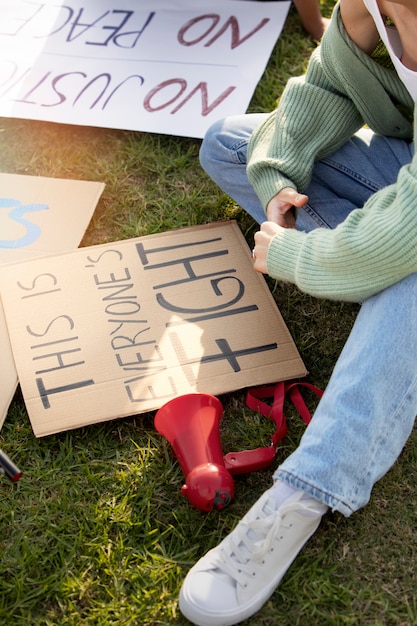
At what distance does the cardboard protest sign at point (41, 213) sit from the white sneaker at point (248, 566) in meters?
0.66

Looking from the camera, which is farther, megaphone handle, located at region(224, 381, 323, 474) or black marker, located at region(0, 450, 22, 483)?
megaphone handle, located at region(224, 381, 323, 474)

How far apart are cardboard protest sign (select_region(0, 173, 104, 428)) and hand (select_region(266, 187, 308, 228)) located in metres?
0.47

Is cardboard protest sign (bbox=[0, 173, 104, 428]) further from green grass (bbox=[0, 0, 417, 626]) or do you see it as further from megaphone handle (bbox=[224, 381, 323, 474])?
megaphone handle (bbox=[224, 381, 323, 474])

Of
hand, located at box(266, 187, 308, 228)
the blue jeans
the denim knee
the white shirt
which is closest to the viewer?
the blue jeans

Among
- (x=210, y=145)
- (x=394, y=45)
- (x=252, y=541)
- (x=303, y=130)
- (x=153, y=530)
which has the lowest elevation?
(x=153, y=530)

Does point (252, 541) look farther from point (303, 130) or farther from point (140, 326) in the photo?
point (303, 130)

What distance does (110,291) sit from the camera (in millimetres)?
1543

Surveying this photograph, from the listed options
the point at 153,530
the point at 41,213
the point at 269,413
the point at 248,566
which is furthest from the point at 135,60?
the point at 248,566

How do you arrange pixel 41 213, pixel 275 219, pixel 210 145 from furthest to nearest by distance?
1. pixel 41 213
2. pixel 210 145
3. pixel 275 219

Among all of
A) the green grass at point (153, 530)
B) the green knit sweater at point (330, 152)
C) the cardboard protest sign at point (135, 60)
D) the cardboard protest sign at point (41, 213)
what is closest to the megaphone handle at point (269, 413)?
the green grass at point (153, 530)

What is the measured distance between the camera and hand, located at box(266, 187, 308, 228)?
53.1 inches

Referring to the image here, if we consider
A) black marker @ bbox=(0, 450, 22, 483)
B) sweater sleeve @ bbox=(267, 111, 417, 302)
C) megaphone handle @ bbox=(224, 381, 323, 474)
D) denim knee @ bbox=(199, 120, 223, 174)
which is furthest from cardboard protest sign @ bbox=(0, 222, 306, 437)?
black marker @ bbox=(0, 450, 22, 483)

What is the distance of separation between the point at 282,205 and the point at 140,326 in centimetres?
34

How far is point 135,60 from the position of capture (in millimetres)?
2051
